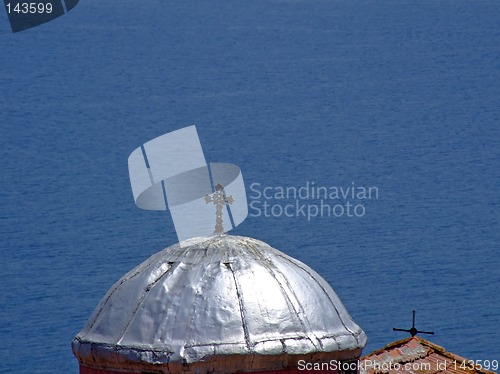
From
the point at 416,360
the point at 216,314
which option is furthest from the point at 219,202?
the point at 416,360

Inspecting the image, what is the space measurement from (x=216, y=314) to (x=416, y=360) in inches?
200

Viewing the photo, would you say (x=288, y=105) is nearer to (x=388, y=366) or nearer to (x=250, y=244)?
(x=388, y=366)

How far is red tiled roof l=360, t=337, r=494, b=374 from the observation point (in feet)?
29.2

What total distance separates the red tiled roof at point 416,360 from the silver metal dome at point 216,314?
396 centimetres

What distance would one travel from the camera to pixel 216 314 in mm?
4449

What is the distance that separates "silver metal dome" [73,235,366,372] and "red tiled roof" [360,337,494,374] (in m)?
3.96

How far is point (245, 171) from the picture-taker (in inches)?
490

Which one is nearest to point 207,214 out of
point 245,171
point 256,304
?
point 256,304

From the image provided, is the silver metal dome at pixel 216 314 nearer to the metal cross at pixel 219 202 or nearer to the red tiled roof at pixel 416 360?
the metal cross at pixel 219 202

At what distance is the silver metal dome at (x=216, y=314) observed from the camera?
4.40 meters

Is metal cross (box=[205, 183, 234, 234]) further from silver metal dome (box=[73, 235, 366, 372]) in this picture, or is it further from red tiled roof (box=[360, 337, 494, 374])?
red tiled roof (box=[360, 337, 494, 374])

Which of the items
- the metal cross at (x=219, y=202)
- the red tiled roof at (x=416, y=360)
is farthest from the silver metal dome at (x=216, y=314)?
the red tiled roof at (x=416, y=360)

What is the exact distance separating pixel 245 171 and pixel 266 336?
805 cm

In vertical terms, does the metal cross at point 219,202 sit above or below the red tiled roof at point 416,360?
above
